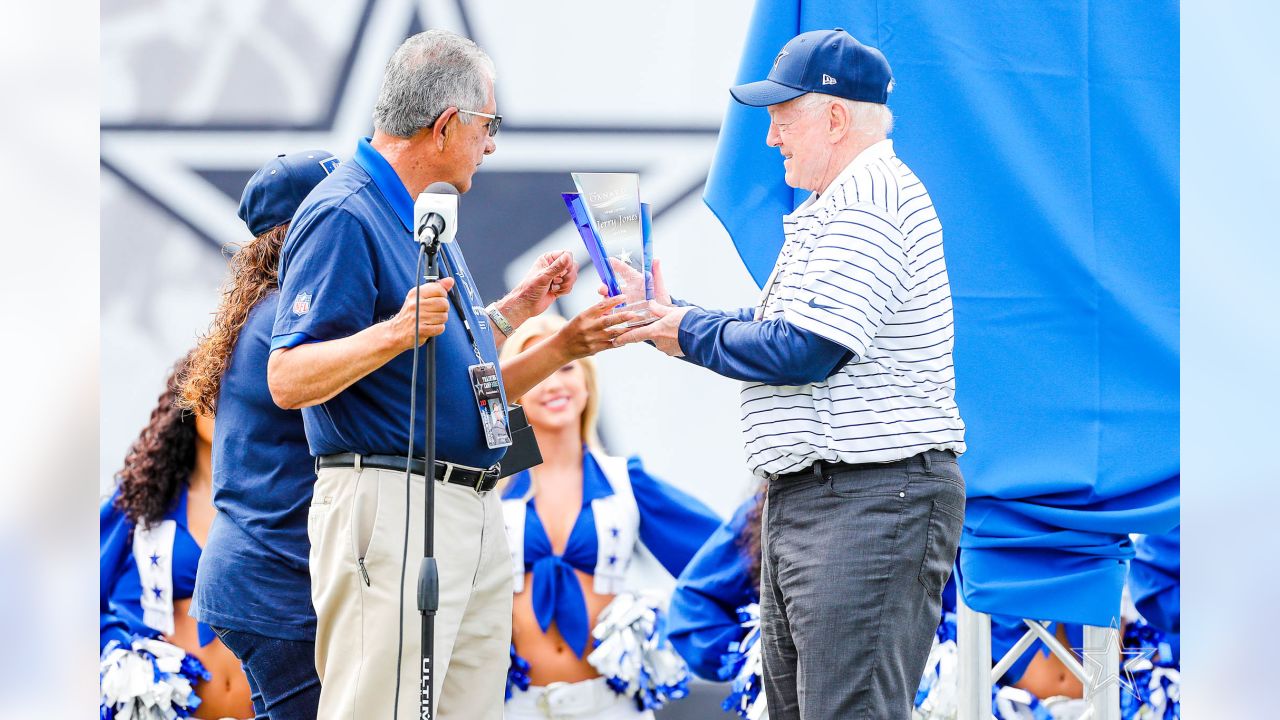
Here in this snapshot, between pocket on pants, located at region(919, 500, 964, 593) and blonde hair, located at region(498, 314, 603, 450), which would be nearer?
pocket on pants, located at region(919, 500, 964, 593)

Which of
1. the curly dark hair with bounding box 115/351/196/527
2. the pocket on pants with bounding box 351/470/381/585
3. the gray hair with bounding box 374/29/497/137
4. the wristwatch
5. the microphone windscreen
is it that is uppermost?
the gray hair with bounding box 374/29/497/137

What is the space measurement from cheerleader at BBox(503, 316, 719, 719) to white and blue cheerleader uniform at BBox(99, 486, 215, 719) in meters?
1.02

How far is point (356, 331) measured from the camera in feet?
6.98

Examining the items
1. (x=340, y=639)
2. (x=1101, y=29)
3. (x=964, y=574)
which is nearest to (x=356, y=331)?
(x=340, y=639)

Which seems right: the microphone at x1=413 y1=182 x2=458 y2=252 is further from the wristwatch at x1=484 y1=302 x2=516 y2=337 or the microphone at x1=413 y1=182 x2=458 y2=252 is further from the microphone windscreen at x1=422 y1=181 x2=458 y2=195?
the wristwatch at x1=484 y1=302 x2=516 y2=337

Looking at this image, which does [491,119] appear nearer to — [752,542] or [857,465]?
[857,465]

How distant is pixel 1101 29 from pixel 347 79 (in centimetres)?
245

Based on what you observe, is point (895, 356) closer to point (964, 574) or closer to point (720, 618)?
point (964, 574)

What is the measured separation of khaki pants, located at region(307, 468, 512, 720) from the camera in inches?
83.5

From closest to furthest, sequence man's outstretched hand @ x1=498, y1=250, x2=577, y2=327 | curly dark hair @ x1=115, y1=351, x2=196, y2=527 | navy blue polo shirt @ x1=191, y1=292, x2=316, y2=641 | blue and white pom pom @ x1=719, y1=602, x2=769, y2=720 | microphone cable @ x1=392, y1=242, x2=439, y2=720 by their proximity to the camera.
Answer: microphone cable @ x1=392, y1=242, x2=439, y2=720 < navy blue polo shirt @ x1=191, y1=292, x2=316, y2=641 < man's outstretched hand @ x1=498, y1=250, x2=577, y2=327 < blue and white pom pom @ x1=719, y1=602, x2=769, y2=720 < curly dark hair @ x1=115, y1=351, x2=196, y2=527

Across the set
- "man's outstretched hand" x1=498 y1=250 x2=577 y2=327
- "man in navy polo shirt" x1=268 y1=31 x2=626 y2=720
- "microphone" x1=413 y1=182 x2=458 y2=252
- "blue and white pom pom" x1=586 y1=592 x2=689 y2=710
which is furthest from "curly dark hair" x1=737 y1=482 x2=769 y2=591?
"microphone" x1=413 y1=182 x2=458 y2=252

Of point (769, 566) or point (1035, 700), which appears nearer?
point (769, 566)

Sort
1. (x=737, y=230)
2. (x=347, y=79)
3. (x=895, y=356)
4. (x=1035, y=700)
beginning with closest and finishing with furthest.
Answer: (x=895, y=356) → (x=737, y=230) → (x=1035, y=700) → (x=347, y=79)

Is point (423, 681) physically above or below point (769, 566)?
below
